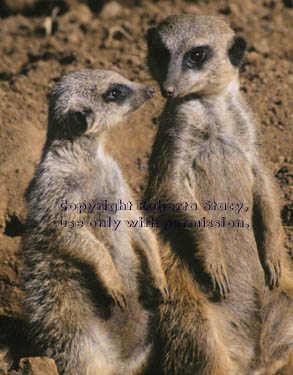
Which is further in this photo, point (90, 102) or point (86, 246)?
point (90, 102)

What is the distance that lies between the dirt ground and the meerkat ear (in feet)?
1.75

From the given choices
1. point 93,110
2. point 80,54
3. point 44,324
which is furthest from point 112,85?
point 80,54

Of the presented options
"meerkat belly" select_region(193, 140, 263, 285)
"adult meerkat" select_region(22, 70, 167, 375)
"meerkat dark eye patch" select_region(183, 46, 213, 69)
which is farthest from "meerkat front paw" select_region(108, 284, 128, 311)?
"meerkat dark eye patch" select_region(183, 46, 213, 69)

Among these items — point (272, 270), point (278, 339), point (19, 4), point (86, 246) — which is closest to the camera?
point (86, 246)

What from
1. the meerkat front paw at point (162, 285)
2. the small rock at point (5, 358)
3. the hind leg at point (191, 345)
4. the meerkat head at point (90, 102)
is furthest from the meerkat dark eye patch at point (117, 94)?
the small rock at point (5, 358)

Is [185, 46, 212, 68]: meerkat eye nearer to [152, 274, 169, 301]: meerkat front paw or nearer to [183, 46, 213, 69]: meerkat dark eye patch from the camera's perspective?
[183, 46, 213, 69]: meerkat dark eye patch

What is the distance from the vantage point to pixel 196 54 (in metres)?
3.54

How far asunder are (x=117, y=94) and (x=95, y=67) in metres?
1.89

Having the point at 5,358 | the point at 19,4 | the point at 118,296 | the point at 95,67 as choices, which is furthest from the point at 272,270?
the point at 19,4

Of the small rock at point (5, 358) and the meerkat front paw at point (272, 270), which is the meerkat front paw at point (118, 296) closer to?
the small rock at point (5, 358)

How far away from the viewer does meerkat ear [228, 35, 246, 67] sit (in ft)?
12.2

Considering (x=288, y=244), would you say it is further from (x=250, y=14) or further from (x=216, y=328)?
(x=250, y=14)

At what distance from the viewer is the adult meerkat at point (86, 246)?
3.25 m

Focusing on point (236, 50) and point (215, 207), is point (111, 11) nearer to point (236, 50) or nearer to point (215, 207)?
point (236, 50)
